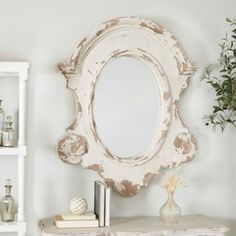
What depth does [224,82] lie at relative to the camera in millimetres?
3266

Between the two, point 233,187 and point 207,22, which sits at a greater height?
point 207,22

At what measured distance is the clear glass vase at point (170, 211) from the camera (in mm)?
3119

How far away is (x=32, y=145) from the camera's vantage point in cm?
317

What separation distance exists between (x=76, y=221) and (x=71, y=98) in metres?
0.64

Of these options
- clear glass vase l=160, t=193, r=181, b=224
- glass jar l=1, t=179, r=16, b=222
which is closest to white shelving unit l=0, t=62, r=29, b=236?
glass jar l=1, t=179, r=16, b=222

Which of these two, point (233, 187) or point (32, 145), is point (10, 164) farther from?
point (233, 187)

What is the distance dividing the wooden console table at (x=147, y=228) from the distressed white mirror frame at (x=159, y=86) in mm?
201

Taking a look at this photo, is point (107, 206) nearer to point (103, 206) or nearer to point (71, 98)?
point (103, 206)

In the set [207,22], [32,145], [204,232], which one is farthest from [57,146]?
[207,22]

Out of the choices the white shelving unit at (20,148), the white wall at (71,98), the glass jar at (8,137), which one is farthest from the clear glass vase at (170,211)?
the glass jar at (8,137)

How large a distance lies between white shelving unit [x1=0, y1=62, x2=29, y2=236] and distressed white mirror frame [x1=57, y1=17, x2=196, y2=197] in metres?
0.28

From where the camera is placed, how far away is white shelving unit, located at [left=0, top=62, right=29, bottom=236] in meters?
2.90

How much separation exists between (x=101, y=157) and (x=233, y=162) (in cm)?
77

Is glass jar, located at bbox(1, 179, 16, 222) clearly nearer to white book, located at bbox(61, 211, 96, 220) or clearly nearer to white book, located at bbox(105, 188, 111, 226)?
white book, located at bbox(61, 211, 96, 220)
